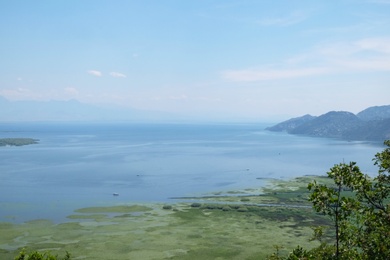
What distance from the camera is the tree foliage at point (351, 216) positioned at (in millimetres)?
11984

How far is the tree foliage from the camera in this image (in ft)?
39.3

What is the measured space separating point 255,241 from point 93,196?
46981mm

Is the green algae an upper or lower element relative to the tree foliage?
lower

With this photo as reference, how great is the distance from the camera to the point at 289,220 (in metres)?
62.8

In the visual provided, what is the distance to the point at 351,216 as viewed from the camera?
13.7 m

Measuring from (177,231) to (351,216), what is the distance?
4585 cm

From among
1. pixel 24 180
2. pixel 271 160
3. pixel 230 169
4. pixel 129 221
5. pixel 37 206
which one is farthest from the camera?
pixel 271 160

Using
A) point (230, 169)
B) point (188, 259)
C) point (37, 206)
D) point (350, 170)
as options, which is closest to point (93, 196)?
point (37, 206)

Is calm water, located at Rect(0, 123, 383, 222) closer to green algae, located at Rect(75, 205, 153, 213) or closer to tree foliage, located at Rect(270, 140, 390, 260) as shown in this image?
green algae, located at Rect(75, 205, 153, 213)

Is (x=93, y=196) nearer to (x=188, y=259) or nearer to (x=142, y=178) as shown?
(x=142, y=178)

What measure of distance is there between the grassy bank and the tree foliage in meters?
33.9

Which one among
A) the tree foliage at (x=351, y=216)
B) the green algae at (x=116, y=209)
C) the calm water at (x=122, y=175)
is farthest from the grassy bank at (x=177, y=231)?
the tree foliage at (x=351, y=216)

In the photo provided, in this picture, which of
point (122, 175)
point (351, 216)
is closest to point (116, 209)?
point (122, 175)

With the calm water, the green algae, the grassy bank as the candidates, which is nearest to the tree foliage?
the grassy bank
